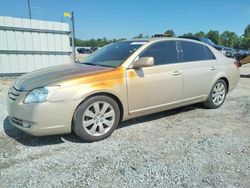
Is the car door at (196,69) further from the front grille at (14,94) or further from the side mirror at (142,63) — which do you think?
the front grille at (14,94)

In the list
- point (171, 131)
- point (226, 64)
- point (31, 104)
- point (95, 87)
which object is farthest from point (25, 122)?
point (226, 64)

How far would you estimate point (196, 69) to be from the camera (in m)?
4.76

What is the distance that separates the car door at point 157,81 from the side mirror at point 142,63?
0.08 metres

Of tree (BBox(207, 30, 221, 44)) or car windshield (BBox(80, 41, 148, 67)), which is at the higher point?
tree (BBox(207, 30, 221, 44))

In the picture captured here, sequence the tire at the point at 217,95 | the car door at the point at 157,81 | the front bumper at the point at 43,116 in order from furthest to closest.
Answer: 1. the tire at the point at 217,95
2. the car door at the point at 157,81
3. the front bumper at the point at 43,116

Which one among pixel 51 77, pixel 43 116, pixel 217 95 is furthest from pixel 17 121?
pixel 217 95

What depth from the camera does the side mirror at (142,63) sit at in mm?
3794

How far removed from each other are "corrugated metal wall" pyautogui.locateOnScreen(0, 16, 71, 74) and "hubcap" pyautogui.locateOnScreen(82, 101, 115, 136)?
24.7 feet

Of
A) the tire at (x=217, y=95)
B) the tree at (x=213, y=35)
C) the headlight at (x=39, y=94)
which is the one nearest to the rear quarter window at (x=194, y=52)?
the tire at (x=217, y=95)

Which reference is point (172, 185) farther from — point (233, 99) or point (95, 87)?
point (233, 99)

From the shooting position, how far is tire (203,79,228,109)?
17.2ft

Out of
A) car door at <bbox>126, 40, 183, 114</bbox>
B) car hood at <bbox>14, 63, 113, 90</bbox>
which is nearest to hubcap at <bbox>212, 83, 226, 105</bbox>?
car door at <bbox>126, 40, 183, 114</bbox>

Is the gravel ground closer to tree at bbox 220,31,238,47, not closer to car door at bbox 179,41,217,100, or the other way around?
car door at bbox 179,41,217,100

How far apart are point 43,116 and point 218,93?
12.7 ft
